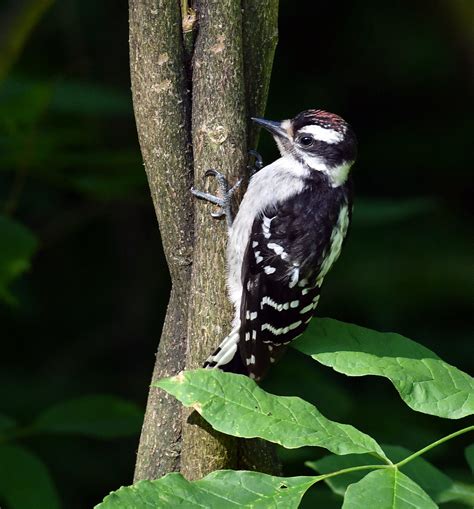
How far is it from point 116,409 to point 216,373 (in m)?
1.33

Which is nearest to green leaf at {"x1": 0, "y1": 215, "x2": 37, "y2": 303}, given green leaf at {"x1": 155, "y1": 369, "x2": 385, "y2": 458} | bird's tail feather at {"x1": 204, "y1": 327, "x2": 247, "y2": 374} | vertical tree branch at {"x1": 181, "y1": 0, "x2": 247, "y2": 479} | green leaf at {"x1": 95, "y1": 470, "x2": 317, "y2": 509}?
bird's tail feather at {"x1": 204, "y1": 327, "x2": 247, "y2": 374}

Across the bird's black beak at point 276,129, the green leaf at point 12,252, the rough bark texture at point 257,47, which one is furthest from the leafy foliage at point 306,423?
the green leaf at point 12,252

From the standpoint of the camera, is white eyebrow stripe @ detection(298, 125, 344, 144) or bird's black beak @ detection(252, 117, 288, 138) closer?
bird's black beak @ detection(252, 117, 288, 138)

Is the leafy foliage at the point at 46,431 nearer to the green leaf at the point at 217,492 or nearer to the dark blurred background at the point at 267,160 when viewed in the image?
the dark blurred background at the point at 267,160

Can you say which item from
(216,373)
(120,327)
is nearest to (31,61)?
(120,327)

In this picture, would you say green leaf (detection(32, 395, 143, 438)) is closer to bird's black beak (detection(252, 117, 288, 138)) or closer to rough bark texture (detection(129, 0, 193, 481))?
rough bark texture (detection(129, 0, 193, 481))

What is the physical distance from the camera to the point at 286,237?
9.78 feet

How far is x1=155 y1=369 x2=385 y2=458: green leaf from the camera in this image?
189 centimetres

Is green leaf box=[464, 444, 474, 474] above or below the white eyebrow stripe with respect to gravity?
below

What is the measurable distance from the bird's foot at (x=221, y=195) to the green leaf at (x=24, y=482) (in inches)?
41.0

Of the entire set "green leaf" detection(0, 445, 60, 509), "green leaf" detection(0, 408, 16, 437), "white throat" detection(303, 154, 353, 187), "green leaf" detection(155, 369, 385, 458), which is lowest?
"green leaf" detection(0, 445, 60, 509)

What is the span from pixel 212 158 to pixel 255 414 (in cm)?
69

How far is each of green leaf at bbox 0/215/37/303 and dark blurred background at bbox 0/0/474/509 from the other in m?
0.51

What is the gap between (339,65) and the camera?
5844mm
